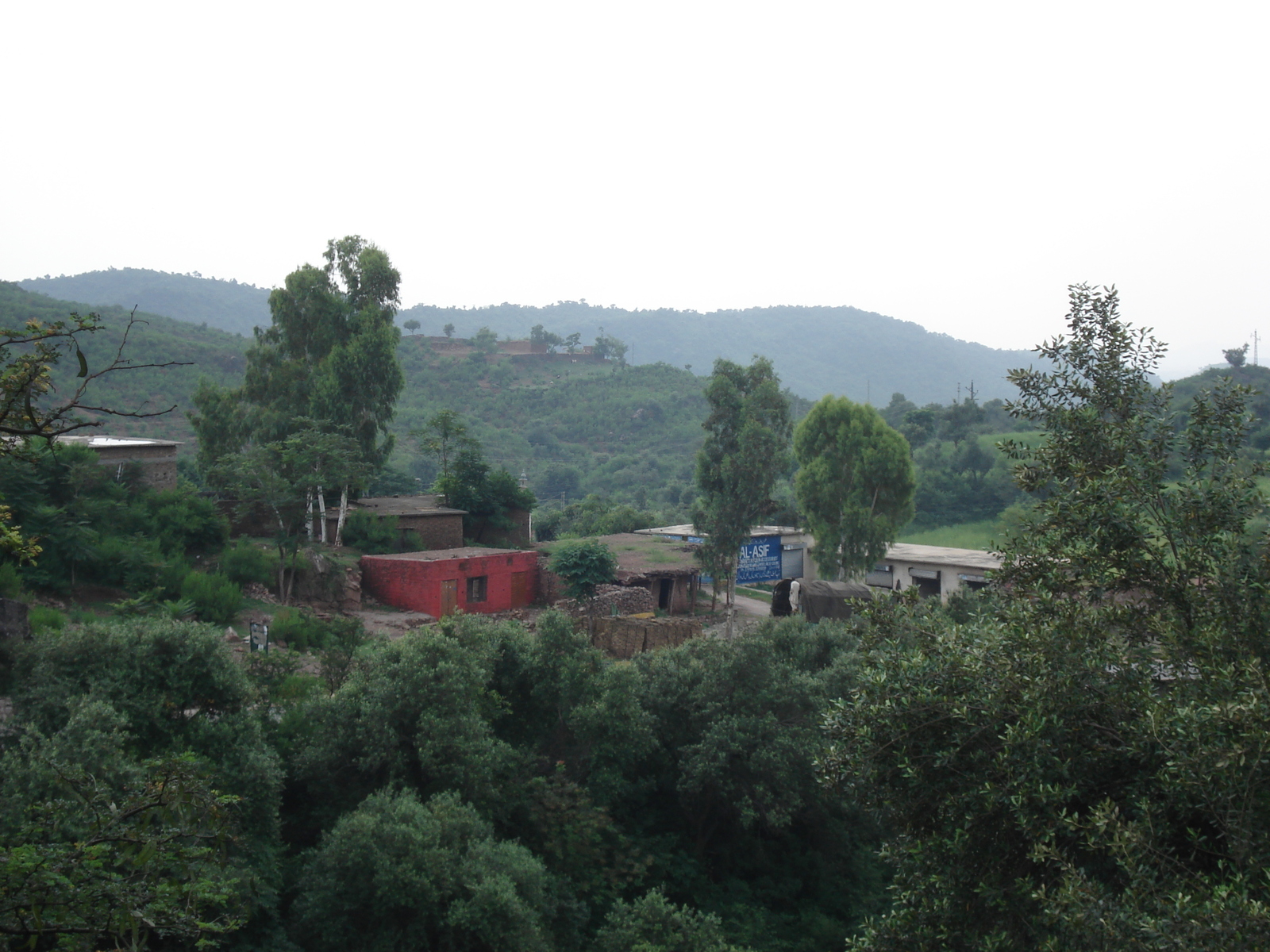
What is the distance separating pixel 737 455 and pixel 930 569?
40.1 feet

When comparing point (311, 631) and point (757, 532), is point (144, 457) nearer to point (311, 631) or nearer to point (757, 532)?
point (311, 631)

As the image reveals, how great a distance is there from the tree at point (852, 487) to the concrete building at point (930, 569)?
2.76 m

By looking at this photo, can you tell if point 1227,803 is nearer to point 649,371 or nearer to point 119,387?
point 119,387

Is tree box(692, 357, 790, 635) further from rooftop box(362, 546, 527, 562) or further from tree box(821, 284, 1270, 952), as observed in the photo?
tree box(821, 284, 1270, 952)

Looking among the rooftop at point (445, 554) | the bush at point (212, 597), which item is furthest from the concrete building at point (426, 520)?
the bush at point (212, 597)

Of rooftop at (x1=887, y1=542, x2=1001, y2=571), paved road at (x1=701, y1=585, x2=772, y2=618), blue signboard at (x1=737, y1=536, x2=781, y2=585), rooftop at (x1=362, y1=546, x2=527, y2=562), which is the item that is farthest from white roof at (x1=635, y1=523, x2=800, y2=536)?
rooftop at (x1=362, y1=546, x2=527, y2=562)

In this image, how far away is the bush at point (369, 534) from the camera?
24.7 metres

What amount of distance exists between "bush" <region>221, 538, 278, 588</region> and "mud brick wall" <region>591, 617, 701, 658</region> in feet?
25.7

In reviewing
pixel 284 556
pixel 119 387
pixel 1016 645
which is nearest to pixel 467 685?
pixel 1016 645

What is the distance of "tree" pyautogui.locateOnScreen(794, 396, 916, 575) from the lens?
1135 inches

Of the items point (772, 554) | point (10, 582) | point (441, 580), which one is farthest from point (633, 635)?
point (772, 554)

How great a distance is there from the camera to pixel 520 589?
25.6 meters

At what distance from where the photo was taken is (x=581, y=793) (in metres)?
12.1

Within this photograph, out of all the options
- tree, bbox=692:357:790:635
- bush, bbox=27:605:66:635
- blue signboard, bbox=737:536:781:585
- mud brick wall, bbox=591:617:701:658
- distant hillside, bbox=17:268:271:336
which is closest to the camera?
bush, bbox=27:605:66:635
